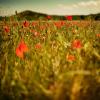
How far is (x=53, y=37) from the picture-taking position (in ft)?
14.0

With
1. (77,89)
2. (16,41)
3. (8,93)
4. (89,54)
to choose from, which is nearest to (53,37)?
(16,41)

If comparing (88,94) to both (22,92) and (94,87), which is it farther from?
(22,92)

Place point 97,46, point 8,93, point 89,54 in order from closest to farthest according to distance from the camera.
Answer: point 8,93 < point 89,54 < point 97,46

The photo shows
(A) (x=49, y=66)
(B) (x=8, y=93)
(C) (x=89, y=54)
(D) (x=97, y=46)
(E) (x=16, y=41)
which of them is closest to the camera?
(B) (x=8, y=93)

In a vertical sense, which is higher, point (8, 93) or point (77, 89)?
point (77, 89)

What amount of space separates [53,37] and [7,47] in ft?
3.95

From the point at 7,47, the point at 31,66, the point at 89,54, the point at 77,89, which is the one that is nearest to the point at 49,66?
the point at 31,66

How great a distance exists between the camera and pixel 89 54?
2.45 m

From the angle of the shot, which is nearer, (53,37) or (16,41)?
(16,41)

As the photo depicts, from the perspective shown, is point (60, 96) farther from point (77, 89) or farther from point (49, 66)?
point (49, 66)

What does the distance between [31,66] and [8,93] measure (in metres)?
0.47

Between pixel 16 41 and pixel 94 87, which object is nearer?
pixel 94 87

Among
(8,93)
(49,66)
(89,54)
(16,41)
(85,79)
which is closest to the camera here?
(85,79)

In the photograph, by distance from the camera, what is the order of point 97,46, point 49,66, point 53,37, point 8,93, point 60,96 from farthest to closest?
point 53,37 < point 97,46 < point 49,66 < point 8,93 < point 60,96
